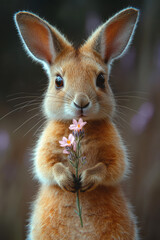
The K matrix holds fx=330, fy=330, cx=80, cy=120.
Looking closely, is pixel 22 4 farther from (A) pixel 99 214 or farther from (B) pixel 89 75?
(A) pixel 99 214

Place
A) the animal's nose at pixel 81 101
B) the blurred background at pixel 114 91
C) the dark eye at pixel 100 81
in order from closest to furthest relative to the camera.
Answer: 1. the animal's nose at pixel 81 101
2. the dark eye at pixel 100 81
3. the blurred background at pixel 114 91

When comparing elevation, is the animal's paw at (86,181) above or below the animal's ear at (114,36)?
below

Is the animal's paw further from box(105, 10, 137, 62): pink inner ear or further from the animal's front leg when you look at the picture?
box(105, 10, 137, 62): pink inner ear

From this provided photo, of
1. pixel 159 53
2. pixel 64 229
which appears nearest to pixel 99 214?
pixel 64 229

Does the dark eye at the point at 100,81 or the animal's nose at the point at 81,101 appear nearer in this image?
the animal's nose at the point at 81,101

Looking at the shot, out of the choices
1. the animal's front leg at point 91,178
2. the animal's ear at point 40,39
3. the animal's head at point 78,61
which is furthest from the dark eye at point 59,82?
the animal's front leg at point 91,178

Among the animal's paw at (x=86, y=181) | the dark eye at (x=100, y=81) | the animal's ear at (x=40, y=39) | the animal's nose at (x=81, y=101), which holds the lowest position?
the animal's paw at (x=86, y=181)

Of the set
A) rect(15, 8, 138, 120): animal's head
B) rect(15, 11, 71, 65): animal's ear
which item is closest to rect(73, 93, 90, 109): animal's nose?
rect(15, 8, 138, 120): animal's head

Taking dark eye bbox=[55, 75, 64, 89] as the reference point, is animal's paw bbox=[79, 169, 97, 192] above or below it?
below

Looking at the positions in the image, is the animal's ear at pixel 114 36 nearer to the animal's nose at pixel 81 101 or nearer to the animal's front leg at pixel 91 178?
the animal's nose at pixel 81 101
